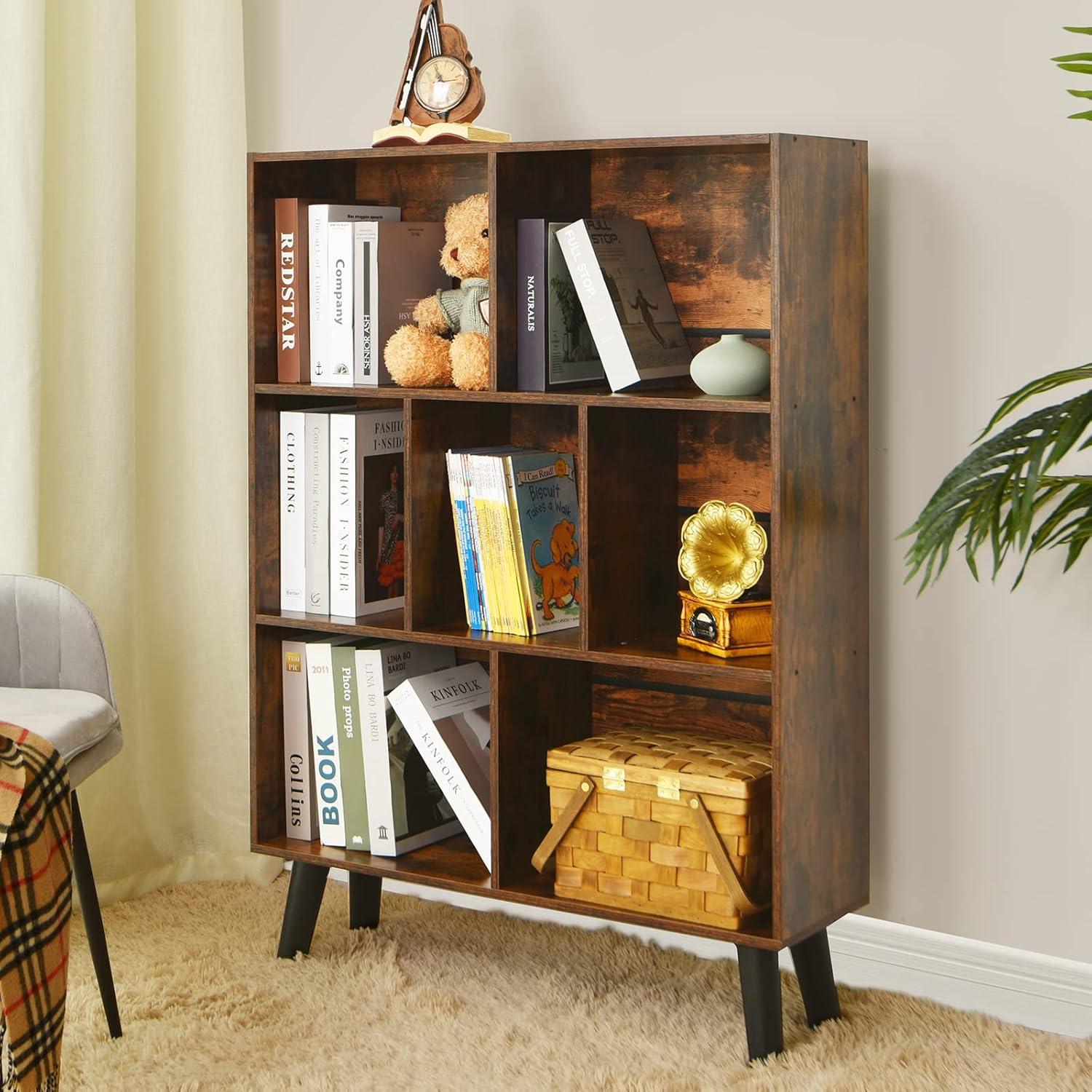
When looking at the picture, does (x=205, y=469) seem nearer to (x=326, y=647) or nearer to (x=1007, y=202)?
(x=326, y=647)

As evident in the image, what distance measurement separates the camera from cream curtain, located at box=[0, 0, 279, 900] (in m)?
2.20

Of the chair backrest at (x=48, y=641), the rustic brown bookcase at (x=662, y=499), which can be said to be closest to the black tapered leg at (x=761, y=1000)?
the rustic brown bookcase at (x=662, y=499)

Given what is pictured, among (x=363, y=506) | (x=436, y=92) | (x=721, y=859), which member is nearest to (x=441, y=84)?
(x=436, y=92)

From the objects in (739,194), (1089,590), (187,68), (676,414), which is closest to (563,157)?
(739,194)

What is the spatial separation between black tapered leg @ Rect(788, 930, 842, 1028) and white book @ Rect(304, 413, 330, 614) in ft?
2.76

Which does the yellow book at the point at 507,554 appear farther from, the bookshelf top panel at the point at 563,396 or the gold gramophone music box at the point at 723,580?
the gold gramophone music box at the point at 723,580

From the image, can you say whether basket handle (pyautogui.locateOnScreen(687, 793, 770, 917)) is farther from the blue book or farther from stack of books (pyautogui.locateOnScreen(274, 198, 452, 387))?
stack of books (pyautogui.locateOnScreen(274, 198, 452, 387))

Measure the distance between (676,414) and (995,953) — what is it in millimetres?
886

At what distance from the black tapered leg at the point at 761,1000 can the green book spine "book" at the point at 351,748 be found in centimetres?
62

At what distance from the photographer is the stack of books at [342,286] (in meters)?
2.06

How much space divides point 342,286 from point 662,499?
56 cm

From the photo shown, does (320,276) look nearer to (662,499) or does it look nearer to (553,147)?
(553,147)

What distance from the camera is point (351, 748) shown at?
216 centimetres

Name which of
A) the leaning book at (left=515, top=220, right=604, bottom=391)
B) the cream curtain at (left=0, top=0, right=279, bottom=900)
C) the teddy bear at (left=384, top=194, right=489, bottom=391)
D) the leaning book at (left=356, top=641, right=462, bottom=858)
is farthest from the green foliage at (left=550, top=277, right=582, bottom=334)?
the cream curtain at (left=0, top=0, right=279, bottom=900)
